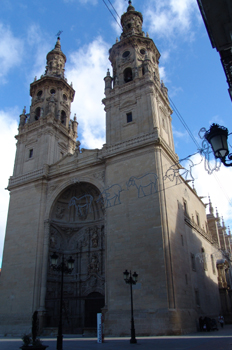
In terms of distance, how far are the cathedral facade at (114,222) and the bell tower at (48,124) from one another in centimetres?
15

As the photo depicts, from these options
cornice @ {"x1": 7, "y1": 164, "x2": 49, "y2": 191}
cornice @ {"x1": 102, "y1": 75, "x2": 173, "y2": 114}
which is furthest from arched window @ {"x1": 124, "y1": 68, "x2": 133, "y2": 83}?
cornice @ {"x1": 7, "y1": 164, "x2": 49, "y2": 191}

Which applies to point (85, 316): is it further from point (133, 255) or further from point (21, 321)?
point (133, 255)

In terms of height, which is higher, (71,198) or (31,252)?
(71,198)

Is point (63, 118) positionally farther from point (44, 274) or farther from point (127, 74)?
point (44, 274)

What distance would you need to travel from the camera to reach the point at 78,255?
88.6 feet

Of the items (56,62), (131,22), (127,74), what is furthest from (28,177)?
(131,22)

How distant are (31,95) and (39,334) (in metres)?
26.8

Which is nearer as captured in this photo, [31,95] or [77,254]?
[77,254]

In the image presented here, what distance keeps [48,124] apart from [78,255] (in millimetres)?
13958

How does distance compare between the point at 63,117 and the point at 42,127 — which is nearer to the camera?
the point at 42,127

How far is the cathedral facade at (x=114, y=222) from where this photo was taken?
19234 mm

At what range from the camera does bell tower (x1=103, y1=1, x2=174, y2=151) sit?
24828 mm

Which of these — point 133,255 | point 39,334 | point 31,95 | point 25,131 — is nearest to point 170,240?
point 133,255

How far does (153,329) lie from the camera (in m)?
17.4
